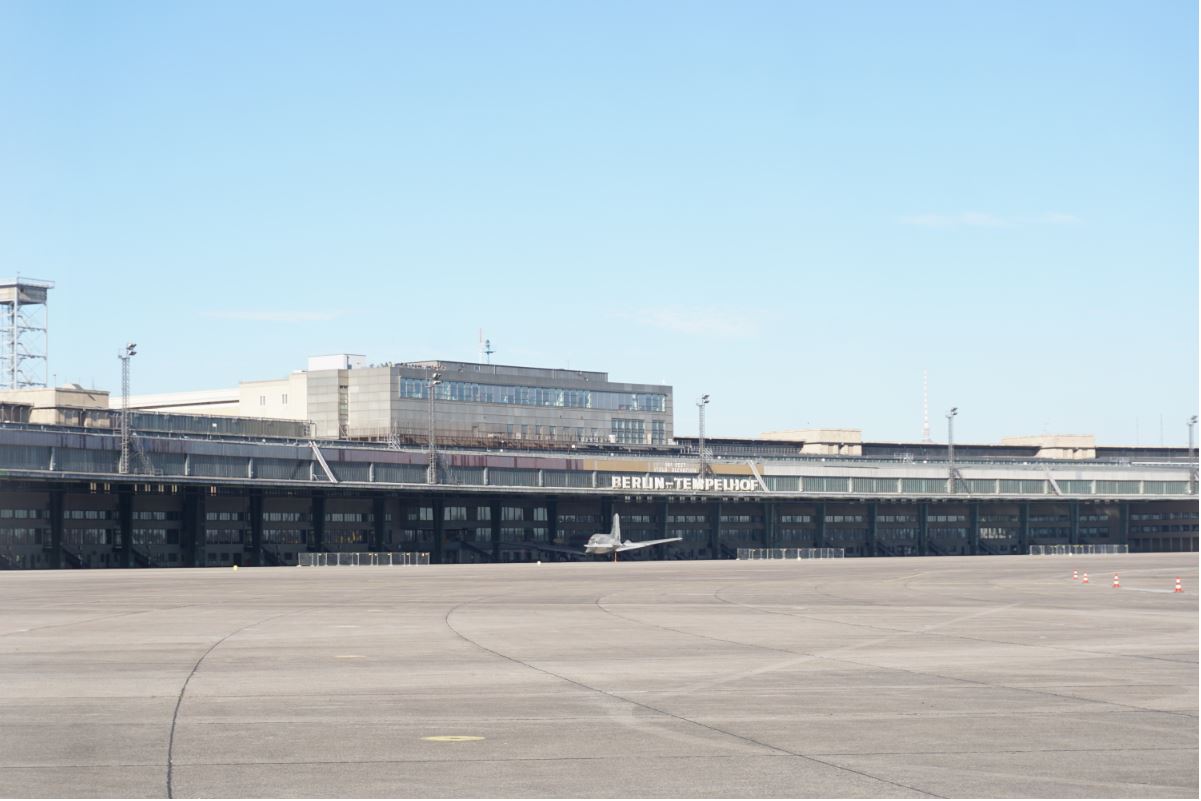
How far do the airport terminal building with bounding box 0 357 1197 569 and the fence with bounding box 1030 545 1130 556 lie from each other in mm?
1903

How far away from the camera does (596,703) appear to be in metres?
22.8

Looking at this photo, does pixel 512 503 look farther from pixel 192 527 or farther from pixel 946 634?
pixel 946 634

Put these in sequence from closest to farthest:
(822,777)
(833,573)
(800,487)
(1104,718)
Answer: (822,777) → (1104,718) → (833,573) → (800,487)

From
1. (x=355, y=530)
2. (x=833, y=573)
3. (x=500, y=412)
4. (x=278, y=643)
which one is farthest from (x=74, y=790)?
(x=500, y=412)

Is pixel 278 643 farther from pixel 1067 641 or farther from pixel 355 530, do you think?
pixel 355 530

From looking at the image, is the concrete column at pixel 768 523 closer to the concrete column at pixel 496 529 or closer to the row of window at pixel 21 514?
the concrete column at pixel 496 529

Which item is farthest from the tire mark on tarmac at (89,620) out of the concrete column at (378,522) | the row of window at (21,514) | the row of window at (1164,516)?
the row of window at (1164,516)

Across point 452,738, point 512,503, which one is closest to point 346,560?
point 512,503

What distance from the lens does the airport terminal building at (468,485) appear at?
112 meters

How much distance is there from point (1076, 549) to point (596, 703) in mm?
152805

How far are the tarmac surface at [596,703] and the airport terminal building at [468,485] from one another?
67207mm


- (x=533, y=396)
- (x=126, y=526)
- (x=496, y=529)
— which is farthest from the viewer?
(x=533, y=396)

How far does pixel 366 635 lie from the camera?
37250 mm

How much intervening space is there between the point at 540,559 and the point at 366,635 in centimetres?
10419
